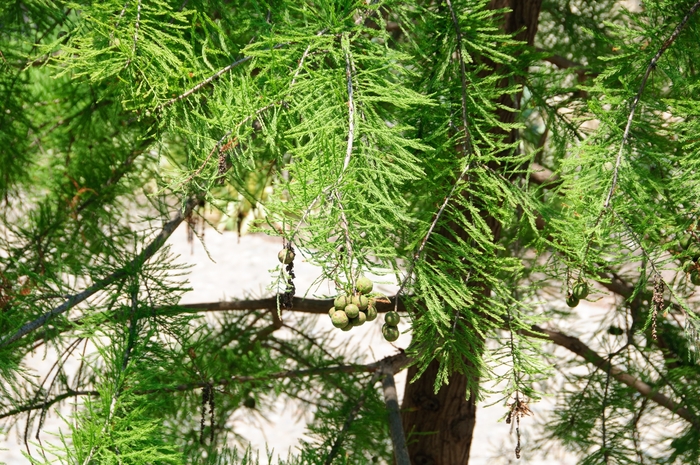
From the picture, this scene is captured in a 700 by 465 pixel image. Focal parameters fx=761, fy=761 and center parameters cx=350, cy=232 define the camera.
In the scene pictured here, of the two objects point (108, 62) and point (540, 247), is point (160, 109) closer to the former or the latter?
point (108, 62)

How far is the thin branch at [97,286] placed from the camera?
0.83 m

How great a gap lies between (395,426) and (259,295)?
1.71 metres

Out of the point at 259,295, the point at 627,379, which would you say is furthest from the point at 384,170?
the point at 259,295

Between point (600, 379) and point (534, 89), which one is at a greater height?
point (534, 89)

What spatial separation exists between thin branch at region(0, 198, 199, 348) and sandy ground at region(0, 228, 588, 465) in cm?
138

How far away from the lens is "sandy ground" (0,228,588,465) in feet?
8.28

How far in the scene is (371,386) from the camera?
1139mm

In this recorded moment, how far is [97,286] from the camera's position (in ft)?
2.96

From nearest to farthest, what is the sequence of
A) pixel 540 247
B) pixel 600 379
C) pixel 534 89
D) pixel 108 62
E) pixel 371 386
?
pixel 108 62 < pixel 540 247 < pixel 534 89 < pixel 371 386 < pixel 600 379

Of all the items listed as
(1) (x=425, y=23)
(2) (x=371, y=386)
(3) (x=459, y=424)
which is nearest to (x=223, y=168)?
(1) (x=425, y=23)

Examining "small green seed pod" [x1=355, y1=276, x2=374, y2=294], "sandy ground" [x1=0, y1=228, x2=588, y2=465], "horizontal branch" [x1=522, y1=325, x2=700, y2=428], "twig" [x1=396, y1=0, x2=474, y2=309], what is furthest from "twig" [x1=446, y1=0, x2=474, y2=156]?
"sandy ground" [x1=0, y1=228, x2=588, y2=465]

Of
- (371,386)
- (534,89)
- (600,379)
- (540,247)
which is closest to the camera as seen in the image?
(540,247)

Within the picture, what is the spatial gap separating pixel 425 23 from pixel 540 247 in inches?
9.8

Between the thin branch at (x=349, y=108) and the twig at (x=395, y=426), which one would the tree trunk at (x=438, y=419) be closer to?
the twig at (x=395, y=426)
